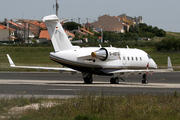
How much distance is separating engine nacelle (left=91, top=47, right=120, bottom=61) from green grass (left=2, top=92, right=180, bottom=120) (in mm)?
11798

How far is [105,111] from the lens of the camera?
41.3ft

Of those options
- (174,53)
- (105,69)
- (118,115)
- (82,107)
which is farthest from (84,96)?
(174,53)

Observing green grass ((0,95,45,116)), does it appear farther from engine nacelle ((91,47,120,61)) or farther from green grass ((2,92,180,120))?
engine nacelle ((91,47,120,61))

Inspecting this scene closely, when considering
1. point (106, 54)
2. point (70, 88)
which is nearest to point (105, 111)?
point (70, 88)

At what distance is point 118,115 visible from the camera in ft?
39.3

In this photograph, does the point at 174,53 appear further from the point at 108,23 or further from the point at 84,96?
the point at 108,23

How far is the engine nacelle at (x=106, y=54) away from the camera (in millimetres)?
26587

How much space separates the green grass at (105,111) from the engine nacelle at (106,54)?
464 inches

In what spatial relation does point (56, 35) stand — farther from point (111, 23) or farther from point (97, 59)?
point (111, 23)

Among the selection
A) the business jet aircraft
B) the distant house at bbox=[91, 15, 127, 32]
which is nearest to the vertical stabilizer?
the business jet aircraft

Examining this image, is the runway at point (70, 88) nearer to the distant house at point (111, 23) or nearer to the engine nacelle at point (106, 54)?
the engine nacelle at point (106, 54)

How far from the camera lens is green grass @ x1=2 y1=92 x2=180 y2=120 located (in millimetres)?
11656

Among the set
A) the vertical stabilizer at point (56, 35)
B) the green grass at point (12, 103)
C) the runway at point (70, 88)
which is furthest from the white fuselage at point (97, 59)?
the green grass at point (12, 103)

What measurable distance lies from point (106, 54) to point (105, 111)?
15137 millimetres
